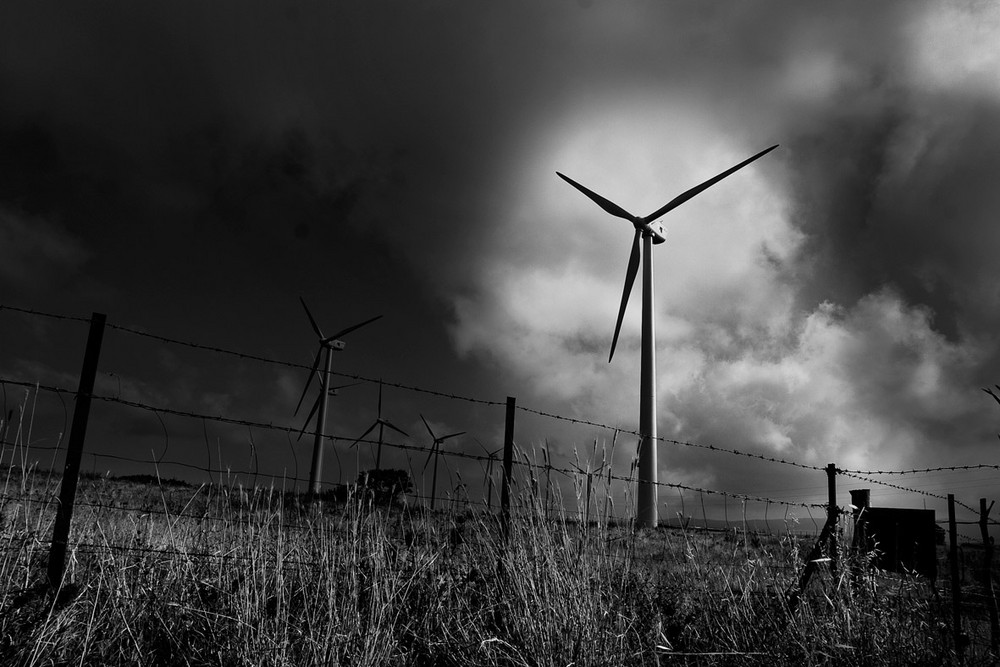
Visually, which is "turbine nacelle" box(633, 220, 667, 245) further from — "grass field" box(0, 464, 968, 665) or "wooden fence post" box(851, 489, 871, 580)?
"grass field" box(0, 464, 968, 665)

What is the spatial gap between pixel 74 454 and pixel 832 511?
7452mm

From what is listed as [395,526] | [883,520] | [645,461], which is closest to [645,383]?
[645,461]

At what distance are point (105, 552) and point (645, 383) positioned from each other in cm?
2294

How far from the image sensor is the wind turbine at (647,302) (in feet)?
84.7

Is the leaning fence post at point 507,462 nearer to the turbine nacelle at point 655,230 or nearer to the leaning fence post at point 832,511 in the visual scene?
the leaning fence post at point 832,511

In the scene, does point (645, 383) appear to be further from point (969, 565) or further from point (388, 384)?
point (388, 384)

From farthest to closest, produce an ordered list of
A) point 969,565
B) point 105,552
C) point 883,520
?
point 969,565
point 883,520
point 105,552

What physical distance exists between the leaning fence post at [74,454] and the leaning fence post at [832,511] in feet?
21.0

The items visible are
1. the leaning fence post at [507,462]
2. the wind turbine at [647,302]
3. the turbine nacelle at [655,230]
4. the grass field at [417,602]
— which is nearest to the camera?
the grass field at [417,602]

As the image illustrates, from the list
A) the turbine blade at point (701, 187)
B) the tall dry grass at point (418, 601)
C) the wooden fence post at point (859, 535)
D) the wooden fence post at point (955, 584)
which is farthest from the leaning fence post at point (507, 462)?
the turbine blade at point (701, 187)

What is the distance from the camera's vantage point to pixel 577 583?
5.13m

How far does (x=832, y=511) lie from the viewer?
26.6ft

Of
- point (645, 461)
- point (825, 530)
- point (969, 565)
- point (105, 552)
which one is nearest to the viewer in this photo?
point (105, 552)

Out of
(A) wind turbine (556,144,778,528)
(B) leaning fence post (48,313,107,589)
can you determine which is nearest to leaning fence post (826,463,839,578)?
(B) leaning fence post (48,313,107,589)
